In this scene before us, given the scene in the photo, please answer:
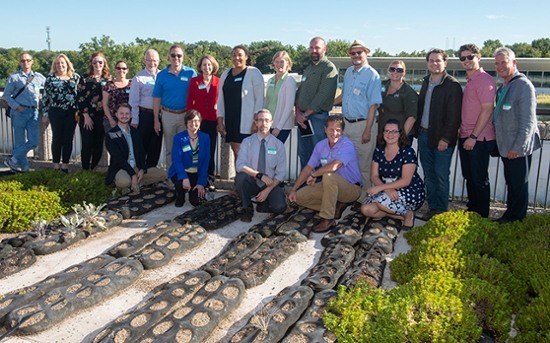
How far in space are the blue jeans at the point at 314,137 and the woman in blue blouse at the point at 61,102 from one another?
3.57 metres

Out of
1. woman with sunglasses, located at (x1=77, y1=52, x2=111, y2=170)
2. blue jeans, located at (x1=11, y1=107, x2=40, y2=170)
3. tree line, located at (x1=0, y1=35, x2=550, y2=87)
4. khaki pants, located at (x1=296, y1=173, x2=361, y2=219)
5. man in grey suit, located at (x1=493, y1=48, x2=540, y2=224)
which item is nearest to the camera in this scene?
man in grey suit, located at (x1=493, y1=48, x2=540, y2=224)

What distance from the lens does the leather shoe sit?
19.4 feet

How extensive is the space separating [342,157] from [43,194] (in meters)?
3.83

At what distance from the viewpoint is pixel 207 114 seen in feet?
23.8

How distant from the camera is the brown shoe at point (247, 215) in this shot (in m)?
6.34

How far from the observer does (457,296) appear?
12.4 feet

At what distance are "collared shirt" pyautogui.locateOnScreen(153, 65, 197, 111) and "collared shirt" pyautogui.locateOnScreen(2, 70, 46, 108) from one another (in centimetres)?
253

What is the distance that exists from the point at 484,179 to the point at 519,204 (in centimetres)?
47

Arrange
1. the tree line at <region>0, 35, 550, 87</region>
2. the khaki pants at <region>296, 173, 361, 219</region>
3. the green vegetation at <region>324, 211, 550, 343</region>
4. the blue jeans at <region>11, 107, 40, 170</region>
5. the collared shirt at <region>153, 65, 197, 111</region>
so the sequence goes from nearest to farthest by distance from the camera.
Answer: the green vegetation at <region>324, 211, 550, 343</region> < the khaki pants at <region>296, 173, 361, 219</region> < the collared shirt at <region>153, 65, 197, 111</region> < the blue jeans at <region>11, 107, 40, 170</region> < the tree line at <region>0, 35, 550, 87</region>

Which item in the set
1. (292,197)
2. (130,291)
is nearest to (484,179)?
(292,197)

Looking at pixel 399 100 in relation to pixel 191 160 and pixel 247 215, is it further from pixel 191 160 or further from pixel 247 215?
pixel 191 160

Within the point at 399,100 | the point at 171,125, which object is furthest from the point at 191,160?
the point at 399,100

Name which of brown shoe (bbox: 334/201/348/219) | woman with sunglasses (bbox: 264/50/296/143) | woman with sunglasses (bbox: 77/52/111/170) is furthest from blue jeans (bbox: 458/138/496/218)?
woman with sunglasses (bbox: 77/52/111/170)

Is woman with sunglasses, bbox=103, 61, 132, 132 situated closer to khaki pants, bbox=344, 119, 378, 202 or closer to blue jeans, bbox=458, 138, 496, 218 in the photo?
khaki pants, bbox=344, 119, 378, 202
